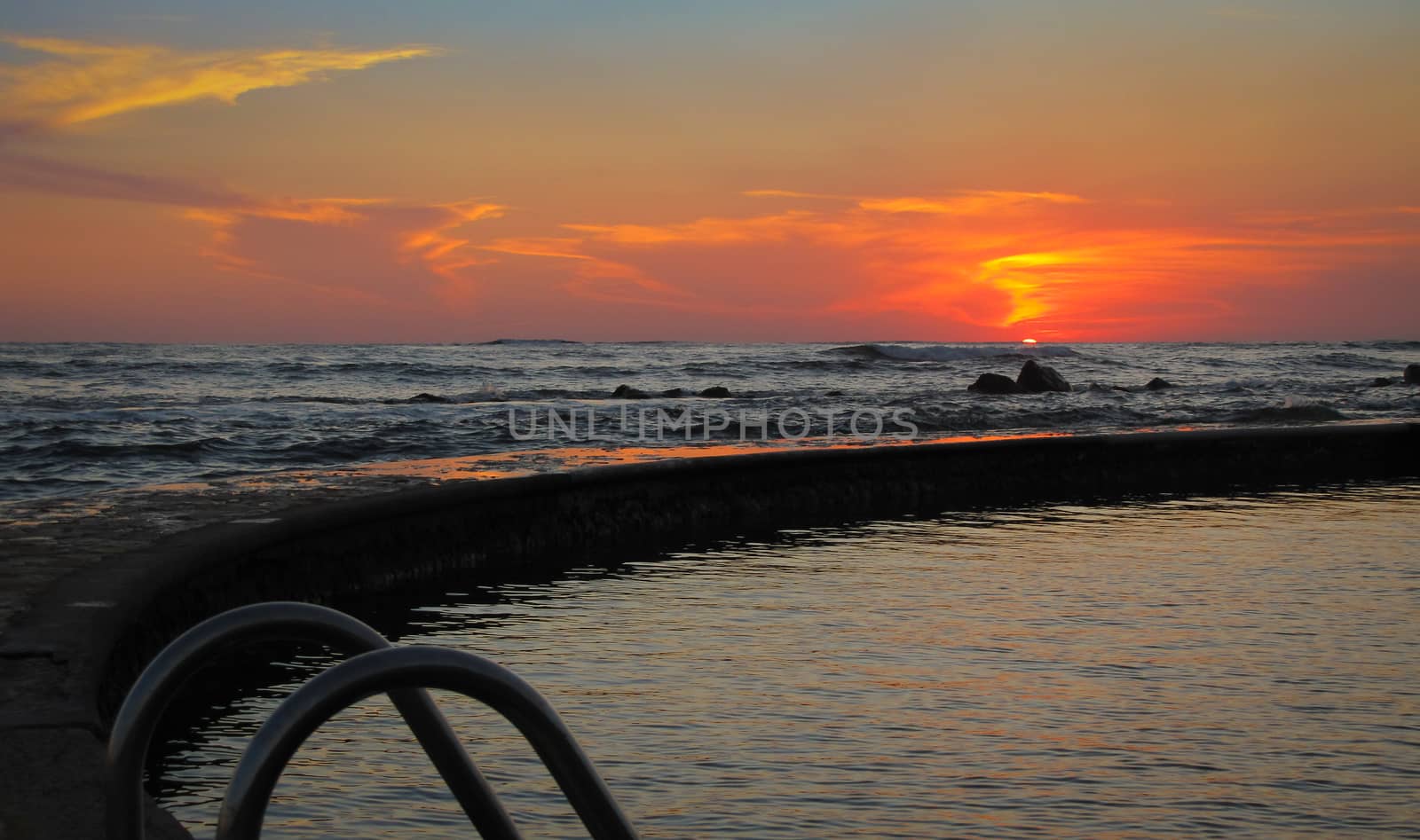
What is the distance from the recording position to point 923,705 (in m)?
4.48

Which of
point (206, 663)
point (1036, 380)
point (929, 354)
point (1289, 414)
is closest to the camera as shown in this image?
point (206, 663)

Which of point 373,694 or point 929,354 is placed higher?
point 929,354

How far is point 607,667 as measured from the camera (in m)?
5.04

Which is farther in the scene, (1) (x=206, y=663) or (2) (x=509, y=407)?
(2) (x=509, y=407)

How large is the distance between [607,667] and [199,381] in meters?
33.7

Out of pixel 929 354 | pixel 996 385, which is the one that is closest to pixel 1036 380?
pixel 996 385

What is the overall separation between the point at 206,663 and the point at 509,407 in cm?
2466

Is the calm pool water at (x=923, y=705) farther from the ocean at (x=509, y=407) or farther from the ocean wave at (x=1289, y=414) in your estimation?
the ocean wave at (x=1289, y=414)

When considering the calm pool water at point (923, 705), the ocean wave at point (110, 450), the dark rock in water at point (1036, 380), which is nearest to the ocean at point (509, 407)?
the ocean wave at point (110, 450)

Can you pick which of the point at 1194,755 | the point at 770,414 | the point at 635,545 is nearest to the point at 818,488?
the point at 635,545

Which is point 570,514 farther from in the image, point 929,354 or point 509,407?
point 929,354

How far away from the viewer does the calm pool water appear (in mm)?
3541

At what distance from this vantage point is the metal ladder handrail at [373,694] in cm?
154

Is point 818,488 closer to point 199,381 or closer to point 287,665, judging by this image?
point 287,665
